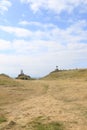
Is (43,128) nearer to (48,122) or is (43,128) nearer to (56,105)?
(48,122)

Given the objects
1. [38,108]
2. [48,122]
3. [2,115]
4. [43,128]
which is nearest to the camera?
[43,128]

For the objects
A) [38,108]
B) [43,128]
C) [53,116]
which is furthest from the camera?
[38,108]

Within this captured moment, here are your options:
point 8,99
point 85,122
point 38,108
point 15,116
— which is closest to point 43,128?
point 85,122

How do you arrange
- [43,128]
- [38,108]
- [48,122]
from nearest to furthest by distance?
[43,128], [48,122], [38,108]

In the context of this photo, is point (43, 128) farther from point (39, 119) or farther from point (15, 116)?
point (15, 116)

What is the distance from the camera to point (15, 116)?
13.9 meters

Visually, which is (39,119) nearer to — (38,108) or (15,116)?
(15,116)

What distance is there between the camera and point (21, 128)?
1148 cm

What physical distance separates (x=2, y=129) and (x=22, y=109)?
4423 millimetres

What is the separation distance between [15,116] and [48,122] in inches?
90.0

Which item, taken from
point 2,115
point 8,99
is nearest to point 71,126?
point 2,115

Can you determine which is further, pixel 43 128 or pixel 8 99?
pixel 8 99

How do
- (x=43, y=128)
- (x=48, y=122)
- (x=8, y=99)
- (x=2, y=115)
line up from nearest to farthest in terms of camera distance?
(x=43, y=128)
(x=48, y=122)
(x=2, y=115)
(x=8, y=99)

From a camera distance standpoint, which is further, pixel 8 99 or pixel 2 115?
pixel 8 99
